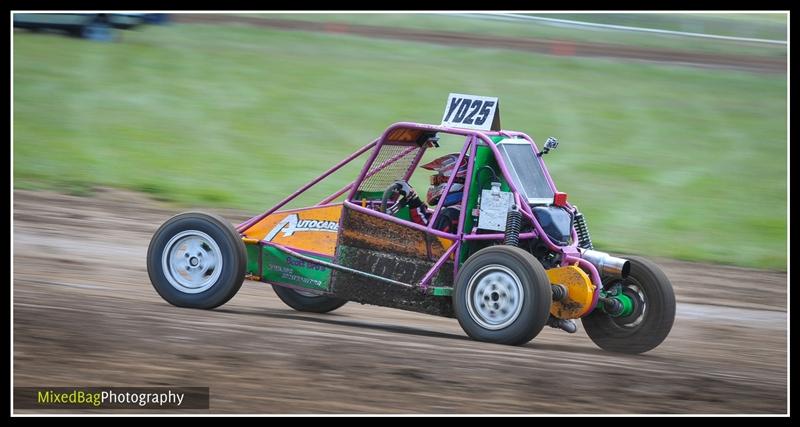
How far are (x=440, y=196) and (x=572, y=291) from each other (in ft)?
4.42

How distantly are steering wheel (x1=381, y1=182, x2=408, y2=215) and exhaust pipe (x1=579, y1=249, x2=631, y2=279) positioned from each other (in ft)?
4.82

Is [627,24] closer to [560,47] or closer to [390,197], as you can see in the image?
[560,47]

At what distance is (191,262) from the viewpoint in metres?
9.21

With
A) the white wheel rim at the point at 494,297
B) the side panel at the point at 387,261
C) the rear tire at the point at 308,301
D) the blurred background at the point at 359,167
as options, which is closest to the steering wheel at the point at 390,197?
the side panel at the point at 387,261

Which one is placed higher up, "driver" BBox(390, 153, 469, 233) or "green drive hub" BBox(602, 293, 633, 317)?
"driver" BBox(390, 153, 469, 233)

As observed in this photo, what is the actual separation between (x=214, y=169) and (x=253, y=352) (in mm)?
9878

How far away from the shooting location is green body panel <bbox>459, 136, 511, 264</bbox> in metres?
8.70

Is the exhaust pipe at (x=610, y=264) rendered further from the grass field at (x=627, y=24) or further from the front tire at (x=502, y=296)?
the grass field at (x=627, y=24)

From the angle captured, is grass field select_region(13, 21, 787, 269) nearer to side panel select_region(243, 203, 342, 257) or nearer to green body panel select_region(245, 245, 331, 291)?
side panel select_region(243, 203, 342, 257)

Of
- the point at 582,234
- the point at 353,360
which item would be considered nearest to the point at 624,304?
the point at 582,234

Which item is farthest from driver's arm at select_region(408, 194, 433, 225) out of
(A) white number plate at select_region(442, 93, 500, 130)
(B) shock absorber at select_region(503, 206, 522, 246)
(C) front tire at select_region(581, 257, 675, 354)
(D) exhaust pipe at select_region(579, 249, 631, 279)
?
(C) front tire at select_region(581, 257, 675, 354)

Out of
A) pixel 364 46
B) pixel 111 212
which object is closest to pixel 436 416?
pixel 111 212

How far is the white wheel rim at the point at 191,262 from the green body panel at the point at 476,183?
1.94m
